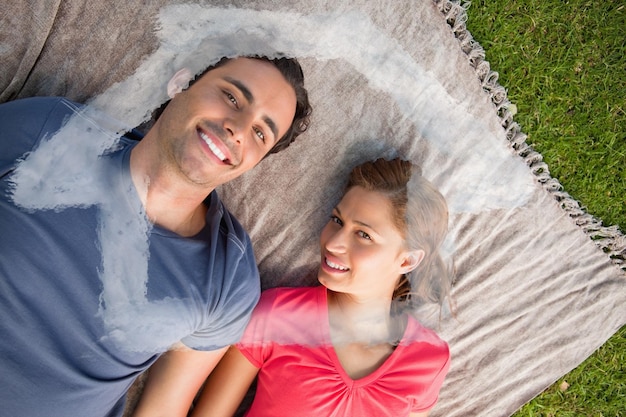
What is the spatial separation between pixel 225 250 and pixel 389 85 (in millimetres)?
578

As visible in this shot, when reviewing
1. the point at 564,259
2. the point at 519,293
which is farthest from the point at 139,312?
the point at 564,259

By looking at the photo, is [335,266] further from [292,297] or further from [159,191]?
[159,191]

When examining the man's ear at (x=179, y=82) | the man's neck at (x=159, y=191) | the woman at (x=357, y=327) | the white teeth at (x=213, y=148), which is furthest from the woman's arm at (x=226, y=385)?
the man's ear at (x=179, y=82)

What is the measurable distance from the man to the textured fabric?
133 millimetres

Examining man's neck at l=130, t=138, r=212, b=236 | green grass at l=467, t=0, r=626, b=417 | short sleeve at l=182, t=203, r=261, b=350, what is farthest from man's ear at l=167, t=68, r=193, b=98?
green grass at l=467, t=0, r=626, b=417

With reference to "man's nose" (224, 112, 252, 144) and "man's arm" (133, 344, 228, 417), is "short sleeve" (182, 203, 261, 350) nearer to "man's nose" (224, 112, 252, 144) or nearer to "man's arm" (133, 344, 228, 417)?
"man's arm" (133, 344, 228, 417)

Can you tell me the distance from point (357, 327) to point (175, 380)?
436mm

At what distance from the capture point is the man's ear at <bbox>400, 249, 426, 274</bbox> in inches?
49.8

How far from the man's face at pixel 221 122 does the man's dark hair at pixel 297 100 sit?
4cm

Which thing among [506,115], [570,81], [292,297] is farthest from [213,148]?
[570,81]

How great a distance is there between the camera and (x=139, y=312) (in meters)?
1.12

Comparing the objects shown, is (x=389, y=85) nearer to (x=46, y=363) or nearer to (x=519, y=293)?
(x=519, y=293)

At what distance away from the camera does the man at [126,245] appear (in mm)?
1009

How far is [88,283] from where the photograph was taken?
104cm
